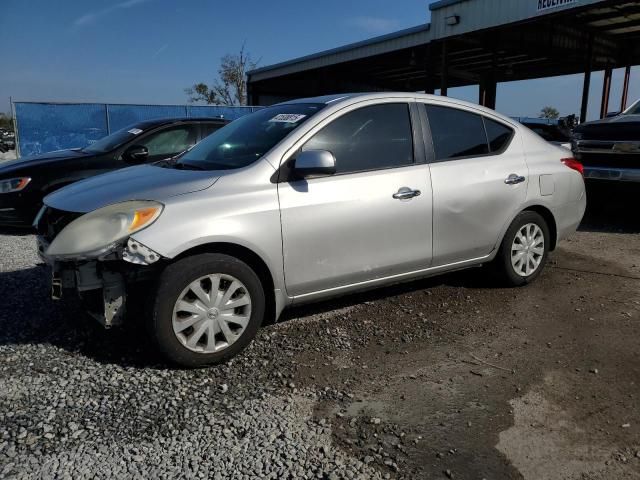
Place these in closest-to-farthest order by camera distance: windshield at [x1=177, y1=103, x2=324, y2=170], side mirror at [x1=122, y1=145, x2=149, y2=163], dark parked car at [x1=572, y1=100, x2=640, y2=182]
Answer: windshield at [x1=177, y1=103, x2=324, y2=170], side mirror at [x1=122, y1=145, x2=149, y2=163], dark parked car at [x1=572, y1=100, x2=640, y2=182]

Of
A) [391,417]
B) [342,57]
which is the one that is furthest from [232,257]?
[342,57]

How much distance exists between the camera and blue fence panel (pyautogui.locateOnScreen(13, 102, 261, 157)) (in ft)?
50.4

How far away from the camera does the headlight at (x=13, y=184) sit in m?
6.15

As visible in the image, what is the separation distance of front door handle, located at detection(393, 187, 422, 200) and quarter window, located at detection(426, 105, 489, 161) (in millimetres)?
424

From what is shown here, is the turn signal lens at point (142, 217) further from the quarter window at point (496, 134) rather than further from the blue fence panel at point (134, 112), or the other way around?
the blue fence panel at point (134, 112)

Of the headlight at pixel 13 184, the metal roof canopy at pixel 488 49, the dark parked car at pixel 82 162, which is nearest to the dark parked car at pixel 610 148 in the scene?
the dark parked car at pixel 82 162

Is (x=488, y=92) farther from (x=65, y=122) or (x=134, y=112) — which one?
(x=65, y=122)

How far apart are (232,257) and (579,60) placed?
→ 2437 centimetres

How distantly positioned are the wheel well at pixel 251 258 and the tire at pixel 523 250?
86.4 inches

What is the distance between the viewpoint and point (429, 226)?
12.9 feet

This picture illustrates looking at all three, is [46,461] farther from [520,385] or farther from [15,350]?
[520,385]

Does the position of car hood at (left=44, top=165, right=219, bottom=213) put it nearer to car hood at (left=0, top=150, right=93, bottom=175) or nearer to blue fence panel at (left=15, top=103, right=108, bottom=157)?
car hood at (left=0, top=150, right=93, bottom=175)

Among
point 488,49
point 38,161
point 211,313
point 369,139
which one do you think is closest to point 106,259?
point 211,313

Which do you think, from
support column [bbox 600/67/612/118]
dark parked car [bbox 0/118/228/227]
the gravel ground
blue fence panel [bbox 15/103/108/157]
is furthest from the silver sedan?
support column [bbox 600/67/612/118]
